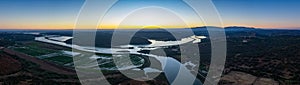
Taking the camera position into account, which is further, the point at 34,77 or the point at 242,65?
the point at 242,65

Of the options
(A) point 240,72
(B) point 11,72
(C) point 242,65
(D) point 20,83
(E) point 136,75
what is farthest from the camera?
(C) point 242,65

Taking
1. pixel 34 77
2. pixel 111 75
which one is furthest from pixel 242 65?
pixel 34 77

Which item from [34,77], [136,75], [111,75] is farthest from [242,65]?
[34,77]

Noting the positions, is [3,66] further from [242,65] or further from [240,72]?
[242,65]

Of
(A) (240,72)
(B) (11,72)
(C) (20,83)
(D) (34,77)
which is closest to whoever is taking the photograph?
(C) (20,83)

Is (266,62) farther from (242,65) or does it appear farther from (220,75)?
(220,75)

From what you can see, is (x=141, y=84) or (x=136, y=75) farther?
(x=136, y=75)

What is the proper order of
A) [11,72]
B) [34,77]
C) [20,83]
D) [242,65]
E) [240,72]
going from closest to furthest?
1. [20,83]
2. [34,77]
3. [11,72]
4. [240,72]
5. [242,65]

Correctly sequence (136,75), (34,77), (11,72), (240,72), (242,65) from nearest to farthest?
(34,77), (11,72), (136,75), (240,72), (242,65)
